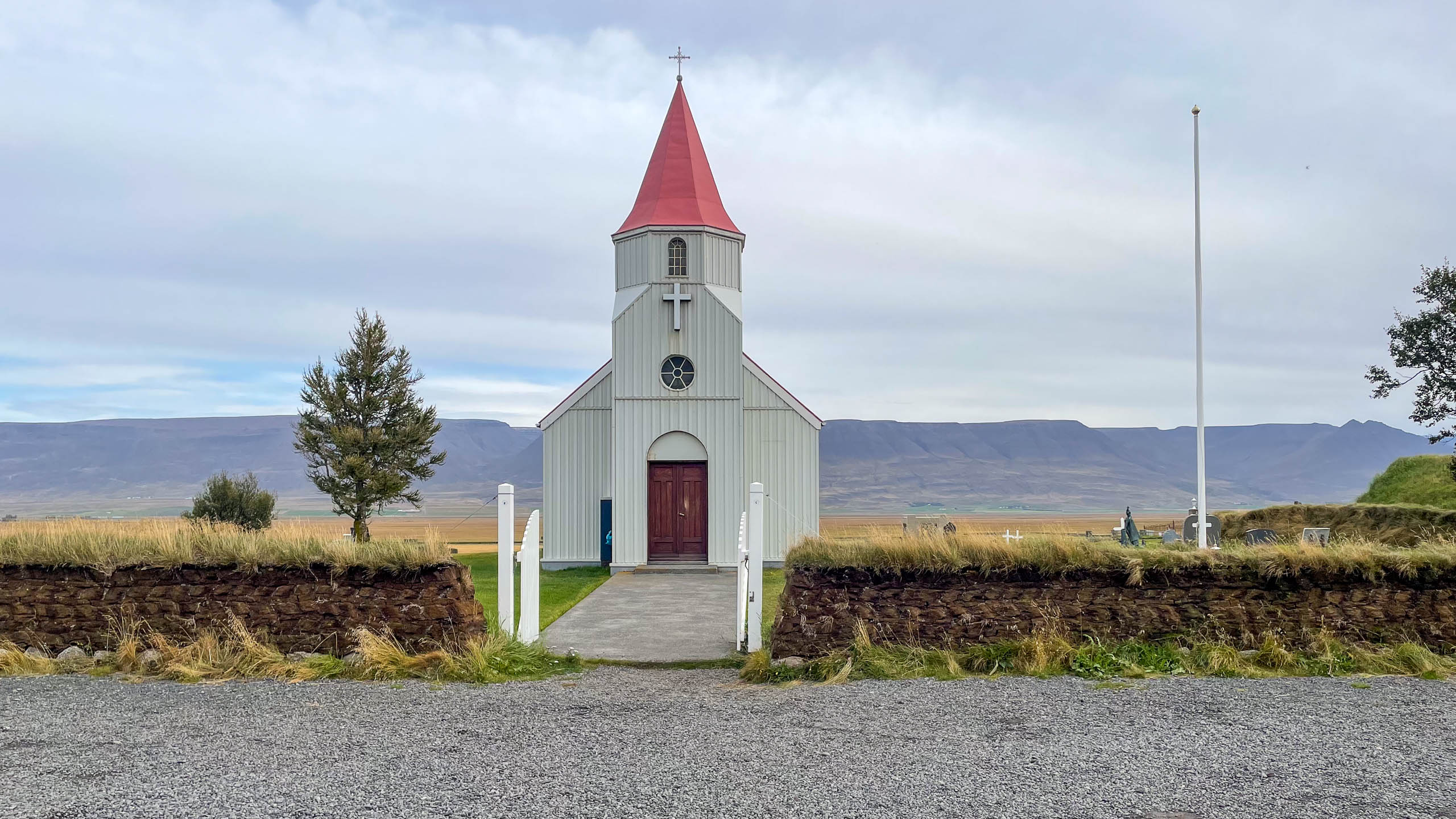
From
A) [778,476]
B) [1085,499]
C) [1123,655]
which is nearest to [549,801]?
Answer: [1123,655]

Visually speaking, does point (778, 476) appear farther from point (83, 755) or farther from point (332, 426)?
point (83, 755)

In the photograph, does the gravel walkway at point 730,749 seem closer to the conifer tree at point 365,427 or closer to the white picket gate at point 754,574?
the white picket gate at point 754,574

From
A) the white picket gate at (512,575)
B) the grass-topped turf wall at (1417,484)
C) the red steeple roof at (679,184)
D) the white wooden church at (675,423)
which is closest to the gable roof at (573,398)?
the white wooden church at (675,423)

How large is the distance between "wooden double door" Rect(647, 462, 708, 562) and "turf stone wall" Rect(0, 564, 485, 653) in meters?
12.6

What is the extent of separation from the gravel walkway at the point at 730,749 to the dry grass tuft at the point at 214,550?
131 cm

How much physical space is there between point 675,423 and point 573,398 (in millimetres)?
2822

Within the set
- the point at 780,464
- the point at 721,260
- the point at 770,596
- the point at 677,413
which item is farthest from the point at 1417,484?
the point at 770,596

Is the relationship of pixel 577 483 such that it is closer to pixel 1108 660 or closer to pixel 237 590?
pixel 237 590

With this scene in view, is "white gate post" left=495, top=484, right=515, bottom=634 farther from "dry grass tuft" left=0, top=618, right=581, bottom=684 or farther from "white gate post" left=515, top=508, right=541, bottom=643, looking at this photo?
"dry grass tuft" left=0, top=618, right=581, bottom=684

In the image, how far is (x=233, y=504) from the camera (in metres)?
28.1

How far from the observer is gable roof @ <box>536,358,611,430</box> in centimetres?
2486

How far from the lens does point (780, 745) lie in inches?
303

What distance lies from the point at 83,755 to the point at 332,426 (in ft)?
73.2

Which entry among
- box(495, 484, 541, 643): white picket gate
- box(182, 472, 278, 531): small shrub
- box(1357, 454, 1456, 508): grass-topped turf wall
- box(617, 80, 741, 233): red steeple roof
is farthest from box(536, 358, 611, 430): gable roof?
box(1357, 454, 1456, 508): grass-topped turf wall
